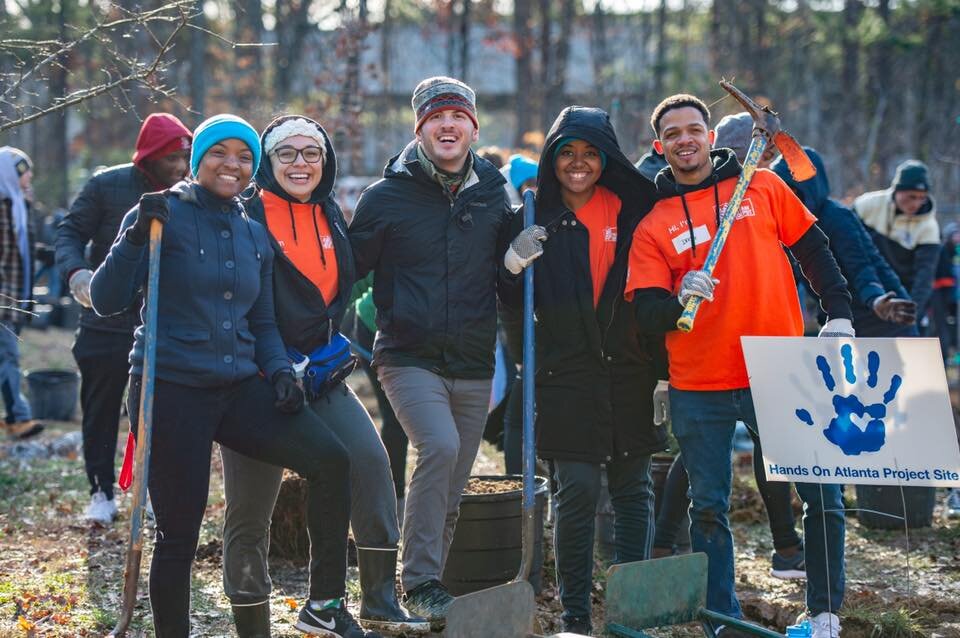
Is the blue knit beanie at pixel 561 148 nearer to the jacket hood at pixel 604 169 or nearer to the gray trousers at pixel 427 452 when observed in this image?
the jacket hood at pixel 604 169

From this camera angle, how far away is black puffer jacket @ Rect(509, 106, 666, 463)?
5.30m

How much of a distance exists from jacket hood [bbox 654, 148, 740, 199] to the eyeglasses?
4.84 ft

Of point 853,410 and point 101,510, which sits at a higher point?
point 853,410

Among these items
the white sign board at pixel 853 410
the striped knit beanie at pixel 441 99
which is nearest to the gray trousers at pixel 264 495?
the striped knit beanie at pixel 441 99

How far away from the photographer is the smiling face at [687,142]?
5176 mm

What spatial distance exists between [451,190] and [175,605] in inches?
82.3

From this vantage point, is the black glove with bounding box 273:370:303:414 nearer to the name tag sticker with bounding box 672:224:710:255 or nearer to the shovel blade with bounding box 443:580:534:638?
the shovel blade with bounding box 443:580:534:638

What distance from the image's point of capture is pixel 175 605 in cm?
449

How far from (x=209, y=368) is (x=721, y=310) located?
2.10 metres

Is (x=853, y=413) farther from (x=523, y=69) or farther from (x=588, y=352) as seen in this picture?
(x=523, y=69)

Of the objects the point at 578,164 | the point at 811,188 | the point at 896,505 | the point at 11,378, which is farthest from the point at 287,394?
the point at 11,378

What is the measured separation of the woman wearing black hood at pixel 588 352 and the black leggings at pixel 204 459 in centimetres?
105

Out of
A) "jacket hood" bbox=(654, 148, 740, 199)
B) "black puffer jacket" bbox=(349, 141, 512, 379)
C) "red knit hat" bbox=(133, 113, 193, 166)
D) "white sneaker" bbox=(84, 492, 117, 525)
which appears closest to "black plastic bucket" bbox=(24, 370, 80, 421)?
"white sneaker" bbox=(84, 492, 117, 525)

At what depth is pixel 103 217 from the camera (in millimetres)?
6988
